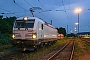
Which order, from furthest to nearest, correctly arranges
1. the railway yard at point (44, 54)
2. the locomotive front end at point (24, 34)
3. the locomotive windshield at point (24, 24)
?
1. the locomotive windshield at point (24, 24)
2. the locomotive front end at point (24, 34)
3. the railway yard at point (44, 54)

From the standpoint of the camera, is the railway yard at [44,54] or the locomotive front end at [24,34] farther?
the locomotive front end at [24,34]

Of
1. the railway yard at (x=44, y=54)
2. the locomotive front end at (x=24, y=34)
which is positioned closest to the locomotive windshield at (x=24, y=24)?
the locomotive front end at (x=24, y=34)

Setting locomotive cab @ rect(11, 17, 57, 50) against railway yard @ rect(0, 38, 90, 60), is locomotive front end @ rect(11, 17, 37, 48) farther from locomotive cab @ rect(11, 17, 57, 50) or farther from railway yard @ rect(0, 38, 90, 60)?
railway yard @ rect(0, 38, 90, 60)

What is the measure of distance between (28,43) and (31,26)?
2028 millimetres

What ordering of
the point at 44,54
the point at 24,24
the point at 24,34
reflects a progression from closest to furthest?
the point at 44,54
the point at 24,34
the point at 24,24

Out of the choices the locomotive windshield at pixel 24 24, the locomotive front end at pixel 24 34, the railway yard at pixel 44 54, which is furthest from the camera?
the locomotive windshield at pixel 24 24

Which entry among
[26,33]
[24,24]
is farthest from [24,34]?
[24,24]

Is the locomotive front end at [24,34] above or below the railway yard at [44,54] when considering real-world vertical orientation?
above

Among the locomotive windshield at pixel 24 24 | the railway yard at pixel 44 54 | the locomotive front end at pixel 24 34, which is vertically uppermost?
the locomotive windshield at pixel 24 24

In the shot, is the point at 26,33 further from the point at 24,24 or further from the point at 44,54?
the point at 44,54

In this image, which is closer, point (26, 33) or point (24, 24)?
point (26, 33)

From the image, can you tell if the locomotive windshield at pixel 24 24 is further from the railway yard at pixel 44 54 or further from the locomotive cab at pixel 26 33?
the railway yard at pixel 44 54

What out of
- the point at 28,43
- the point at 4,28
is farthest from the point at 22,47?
the point at 4,28

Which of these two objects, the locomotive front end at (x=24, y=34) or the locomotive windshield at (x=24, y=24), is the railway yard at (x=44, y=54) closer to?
the locomotive front end at (x=24, y=34)
